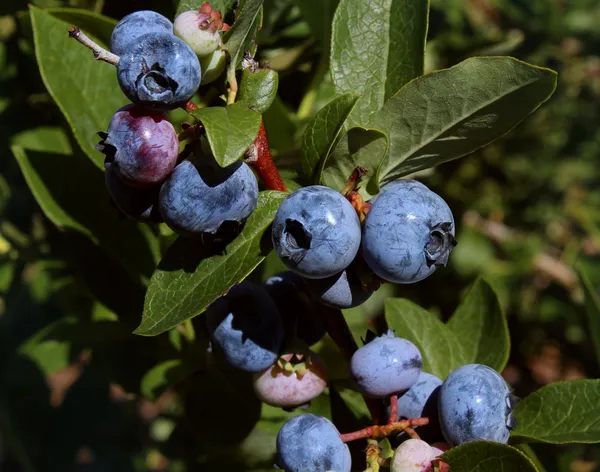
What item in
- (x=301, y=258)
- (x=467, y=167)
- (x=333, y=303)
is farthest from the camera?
(x=467, y=167)

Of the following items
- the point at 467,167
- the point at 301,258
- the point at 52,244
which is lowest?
the point at 467,167

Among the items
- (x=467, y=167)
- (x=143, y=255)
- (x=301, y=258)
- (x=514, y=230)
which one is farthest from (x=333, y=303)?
(x=514, y=230)

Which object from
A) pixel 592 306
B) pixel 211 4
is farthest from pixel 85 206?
pixel 592 306

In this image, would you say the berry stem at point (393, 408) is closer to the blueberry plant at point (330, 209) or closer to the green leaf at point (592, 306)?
the blueberry plant at point (330, 209)

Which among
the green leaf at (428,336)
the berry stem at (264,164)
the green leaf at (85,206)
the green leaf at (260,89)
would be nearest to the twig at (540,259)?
the green leaf at (428,336)

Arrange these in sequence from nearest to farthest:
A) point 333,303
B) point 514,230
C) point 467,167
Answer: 1. point 333,303
2. point 467,167
3. point 514,230

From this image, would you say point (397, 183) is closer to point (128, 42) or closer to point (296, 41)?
point (128, 42)

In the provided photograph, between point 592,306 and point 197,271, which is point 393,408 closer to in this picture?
point 197,271
